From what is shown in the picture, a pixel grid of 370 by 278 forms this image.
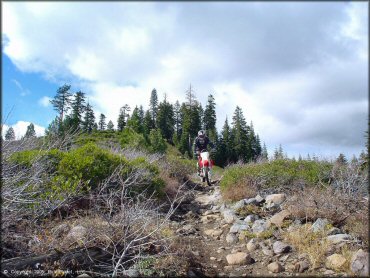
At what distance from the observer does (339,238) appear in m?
5.41

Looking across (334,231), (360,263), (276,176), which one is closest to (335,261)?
(360,263)

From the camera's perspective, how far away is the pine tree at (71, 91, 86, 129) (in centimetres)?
858

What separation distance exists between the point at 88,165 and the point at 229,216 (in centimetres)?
375

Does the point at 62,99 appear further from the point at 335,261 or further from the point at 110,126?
the point at 110,126

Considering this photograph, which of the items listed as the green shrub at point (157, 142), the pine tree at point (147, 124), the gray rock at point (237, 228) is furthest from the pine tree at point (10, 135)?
the pine tree at point (147, 124)

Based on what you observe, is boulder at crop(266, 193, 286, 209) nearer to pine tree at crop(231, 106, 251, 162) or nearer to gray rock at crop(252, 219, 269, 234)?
A: gray rock at crop(252, 219, 269, 234)

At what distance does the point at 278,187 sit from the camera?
394 inches

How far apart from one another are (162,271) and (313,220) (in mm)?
3355

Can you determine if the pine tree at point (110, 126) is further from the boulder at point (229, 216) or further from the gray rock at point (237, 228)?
the gray rock at point (237, 228)

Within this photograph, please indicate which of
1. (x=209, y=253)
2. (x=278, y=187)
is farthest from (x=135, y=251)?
(x=278, y=187)

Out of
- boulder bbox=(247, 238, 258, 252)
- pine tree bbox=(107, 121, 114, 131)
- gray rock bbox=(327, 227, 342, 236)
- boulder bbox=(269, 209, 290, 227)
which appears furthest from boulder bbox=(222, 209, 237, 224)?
pine tree bbox=(107, 121, 114, 131)

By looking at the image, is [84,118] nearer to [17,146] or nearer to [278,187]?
[17,146]

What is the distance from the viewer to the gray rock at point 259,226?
21.6 ft

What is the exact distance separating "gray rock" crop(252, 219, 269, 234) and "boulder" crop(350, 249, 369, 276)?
214 cm
